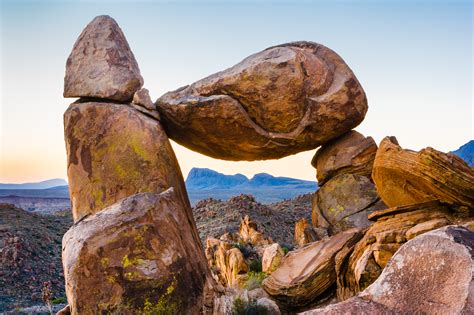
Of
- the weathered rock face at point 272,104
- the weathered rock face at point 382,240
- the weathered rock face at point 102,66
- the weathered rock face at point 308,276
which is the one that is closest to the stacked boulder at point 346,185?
the weathered rock face at point 272,104

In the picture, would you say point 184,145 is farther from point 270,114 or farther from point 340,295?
point 340,295

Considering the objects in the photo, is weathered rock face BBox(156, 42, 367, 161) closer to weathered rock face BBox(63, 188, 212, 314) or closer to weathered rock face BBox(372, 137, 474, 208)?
weathered rock face BBox(372, 137, 474, 208)

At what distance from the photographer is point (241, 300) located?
9109mm

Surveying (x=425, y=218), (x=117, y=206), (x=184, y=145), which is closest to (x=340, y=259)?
(x=425, y=218)

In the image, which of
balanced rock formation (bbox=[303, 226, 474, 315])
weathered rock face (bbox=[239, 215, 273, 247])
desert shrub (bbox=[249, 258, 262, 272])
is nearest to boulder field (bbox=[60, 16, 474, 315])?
balanced rock formation (bbox=[303, 226, 474, 315])

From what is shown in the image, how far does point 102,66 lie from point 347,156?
7274mm

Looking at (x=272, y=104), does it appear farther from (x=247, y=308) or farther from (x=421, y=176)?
(x=247, y=308)

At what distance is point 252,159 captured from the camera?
14961mm

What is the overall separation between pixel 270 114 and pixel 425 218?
5.48m

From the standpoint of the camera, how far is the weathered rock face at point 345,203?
13.4 m

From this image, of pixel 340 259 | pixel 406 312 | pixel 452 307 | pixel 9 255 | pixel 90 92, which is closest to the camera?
pixel 452 307

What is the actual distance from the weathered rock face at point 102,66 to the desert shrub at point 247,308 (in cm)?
644

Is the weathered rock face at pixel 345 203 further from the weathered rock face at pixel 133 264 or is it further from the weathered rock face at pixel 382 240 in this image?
the weathered rock face at pixel 133 264

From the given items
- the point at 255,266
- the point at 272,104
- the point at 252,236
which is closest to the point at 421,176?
the point at 272,104
